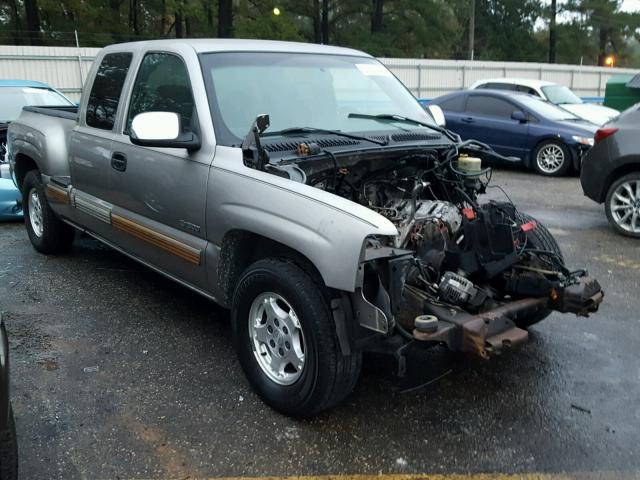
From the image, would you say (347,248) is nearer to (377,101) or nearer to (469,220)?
(469,220)

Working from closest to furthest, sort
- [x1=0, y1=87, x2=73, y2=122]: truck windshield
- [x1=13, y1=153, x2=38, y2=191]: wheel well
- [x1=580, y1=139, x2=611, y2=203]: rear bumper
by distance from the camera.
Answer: [x1=13, y1=153, x2=38, y2=191]: wheel well < [x1=580, y1=139, x2=611, y2=203]: rear bumper < [x1=0, y1=87, x2=73, y2=122]: truck windshield

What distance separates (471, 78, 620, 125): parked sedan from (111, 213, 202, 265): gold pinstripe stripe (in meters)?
10.0

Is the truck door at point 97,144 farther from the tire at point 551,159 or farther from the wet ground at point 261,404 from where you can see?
the tire at point 551,159

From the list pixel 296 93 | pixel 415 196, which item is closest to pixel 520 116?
pixel 296 93

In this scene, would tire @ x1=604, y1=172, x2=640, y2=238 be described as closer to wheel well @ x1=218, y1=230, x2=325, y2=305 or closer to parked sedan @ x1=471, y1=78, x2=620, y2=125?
wheel well @ x1=218, y1=230, x2=325, y2=305

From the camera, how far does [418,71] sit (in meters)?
22.4

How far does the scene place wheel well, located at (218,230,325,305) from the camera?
3.50 m

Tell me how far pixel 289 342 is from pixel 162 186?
4.51 ft

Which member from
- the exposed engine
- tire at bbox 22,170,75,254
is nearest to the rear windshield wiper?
the exposed engine

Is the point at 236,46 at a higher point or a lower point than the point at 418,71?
lower

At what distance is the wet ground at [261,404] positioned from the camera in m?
3.00

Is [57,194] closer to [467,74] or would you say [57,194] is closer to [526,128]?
[526,128]

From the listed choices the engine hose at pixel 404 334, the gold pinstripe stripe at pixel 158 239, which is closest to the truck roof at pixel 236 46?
the gold pinstripe stripe at pixel 158 239

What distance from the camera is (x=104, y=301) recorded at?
16.4ft
